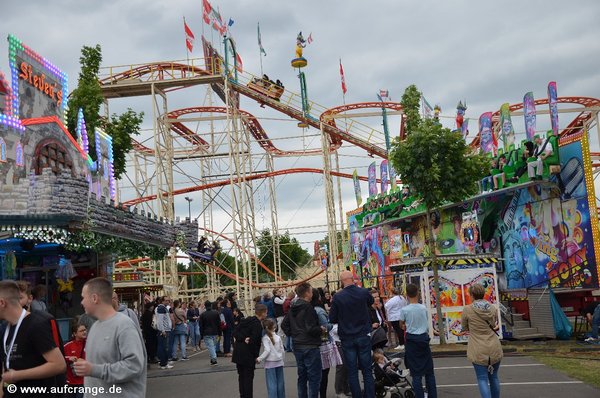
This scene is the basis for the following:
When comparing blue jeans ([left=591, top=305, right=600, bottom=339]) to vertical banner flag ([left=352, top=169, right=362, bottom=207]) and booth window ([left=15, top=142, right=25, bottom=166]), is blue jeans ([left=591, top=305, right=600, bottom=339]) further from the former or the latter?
vertical banner flag ([left=352, top=169, right=362, bottom=207])

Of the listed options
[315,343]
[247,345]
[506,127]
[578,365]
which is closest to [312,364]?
[315,343]

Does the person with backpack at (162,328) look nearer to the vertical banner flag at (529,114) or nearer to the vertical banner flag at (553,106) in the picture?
the vertical banner flag at (529,114)

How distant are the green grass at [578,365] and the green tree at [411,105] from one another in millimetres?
5961

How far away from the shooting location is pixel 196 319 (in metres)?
21.6

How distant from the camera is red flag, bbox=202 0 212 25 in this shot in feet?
94.3

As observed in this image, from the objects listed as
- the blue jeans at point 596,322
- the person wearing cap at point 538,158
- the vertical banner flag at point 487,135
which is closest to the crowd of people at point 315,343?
the blue jeans at point 596,322

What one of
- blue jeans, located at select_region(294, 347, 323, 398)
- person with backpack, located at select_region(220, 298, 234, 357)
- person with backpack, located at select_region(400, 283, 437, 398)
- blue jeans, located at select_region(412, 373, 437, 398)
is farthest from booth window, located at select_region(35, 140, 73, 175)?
blue jeans, located at select_region(412, 373, 437, 398)

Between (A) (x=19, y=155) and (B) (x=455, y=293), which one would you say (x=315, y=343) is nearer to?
(B) (x=455, y=293)

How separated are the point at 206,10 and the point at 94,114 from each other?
9.59m

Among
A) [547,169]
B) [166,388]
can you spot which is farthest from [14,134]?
[547,169]

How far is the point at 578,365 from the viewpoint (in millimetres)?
11508

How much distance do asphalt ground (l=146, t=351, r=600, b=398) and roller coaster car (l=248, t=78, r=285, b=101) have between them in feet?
49.8

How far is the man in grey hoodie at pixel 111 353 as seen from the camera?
4.13 metres

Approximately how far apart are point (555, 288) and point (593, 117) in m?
8.46
